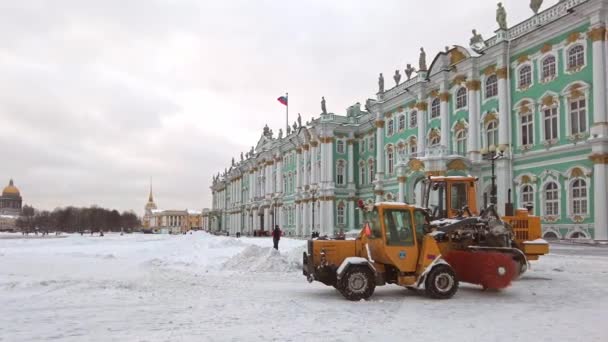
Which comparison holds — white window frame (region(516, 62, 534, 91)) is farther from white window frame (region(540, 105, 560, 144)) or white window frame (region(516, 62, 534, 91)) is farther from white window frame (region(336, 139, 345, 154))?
white window frame (region(336, 139, 345, 154))

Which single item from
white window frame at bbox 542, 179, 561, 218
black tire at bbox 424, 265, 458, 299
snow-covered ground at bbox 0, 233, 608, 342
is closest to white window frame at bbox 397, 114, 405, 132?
white window frame at bbox 542, 179, 561, 218

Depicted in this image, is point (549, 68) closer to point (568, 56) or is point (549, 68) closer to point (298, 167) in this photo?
point (568, 56)

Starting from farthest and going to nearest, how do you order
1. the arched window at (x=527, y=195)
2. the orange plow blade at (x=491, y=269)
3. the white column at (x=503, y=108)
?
the white column at (x=503, y=108) < the arched window at (x=527, y=195) < the orange plow blade at (x=491, y=269)

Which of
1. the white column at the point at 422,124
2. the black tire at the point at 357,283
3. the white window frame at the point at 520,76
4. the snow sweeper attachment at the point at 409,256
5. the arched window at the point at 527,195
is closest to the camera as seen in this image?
the black tire at the point at 357,283

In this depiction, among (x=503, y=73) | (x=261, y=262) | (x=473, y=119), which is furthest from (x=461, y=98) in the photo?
(x=261, y=262)

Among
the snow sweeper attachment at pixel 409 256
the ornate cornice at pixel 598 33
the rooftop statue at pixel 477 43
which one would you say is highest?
the rooftop statue at pixel 477 43

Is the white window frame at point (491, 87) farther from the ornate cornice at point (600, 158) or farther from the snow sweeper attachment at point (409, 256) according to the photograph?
the snow sweeper attachment at point (409, 256)

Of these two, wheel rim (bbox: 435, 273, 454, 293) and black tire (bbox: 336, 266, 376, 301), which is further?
wheel rim (bbox: 435, 273, 454, 293)

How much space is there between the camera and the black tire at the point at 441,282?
11984 mm

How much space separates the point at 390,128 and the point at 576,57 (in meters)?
22.0

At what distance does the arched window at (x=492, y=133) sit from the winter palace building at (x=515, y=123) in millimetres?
68

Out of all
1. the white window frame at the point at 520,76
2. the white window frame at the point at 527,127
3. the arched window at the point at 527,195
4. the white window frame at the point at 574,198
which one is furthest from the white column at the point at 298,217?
the white window frame at the point at 574,198

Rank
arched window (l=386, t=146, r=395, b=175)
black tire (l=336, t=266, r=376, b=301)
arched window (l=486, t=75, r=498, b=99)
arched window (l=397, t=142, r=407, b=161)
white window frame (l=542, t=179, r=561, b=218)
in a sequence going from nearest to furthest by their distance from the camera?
black tire (l=336, t=266, r=376, b=301) < white window frame (l=542, t=179, r=561, b=218) < arched window (l=486, t=75, r=498, b=99) < arched window (l=397, t=142, r=407, b=161) < arched window (l=386, t=146, r=395, b=175)

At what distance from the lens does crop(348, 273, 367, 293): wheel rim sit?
11.9 metres
